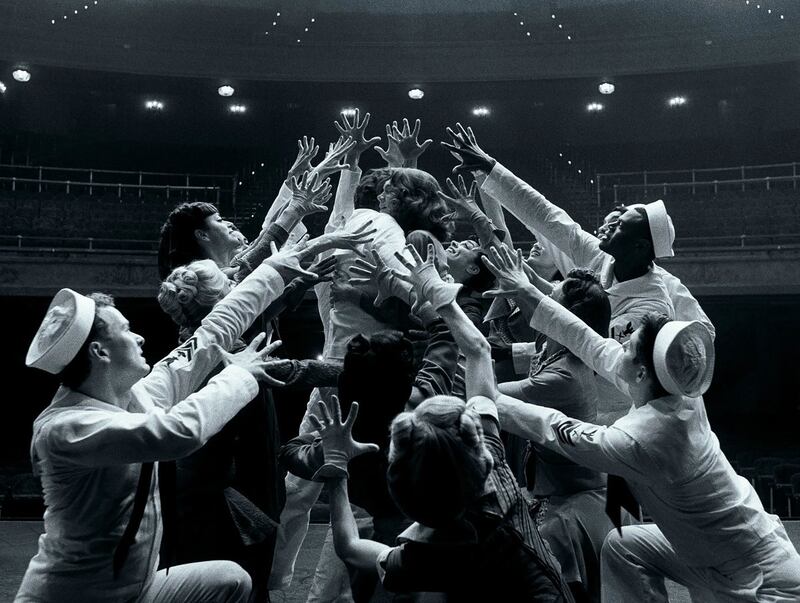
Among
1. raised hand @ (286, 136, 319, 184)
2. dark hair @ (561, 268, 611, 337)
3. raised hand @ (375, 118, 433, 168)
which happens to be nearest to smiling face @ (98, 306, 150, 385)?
dark hair @ (561, 268, 611, 337)

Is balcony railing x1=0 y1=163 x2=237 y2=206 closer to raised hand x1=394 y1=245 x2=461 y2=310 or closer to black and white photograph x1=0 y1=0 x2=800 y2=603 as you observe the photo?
black and white photograph x1=0 y1=0 x2=800 y2=603

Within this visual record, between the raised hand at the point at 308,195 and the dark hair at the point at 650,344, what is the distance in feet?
5.82

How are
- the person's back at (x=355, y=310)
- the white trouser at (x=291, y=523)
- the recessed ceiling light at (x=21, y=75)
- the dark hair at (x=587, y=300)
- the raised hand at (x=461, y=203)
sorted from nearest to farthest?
1. the dark hair at (x=587, y=300)
2. the person's back at (x=355, y=310)
3. the white trouser at (x=291, y=523)
4. the raised hand at (x=461, y=203)
5. the recessed ceiling light at (x=21, y=75)

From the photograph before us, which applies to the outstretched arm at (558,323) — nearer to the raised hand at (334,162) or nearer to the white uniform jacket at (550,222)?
the white uniform jacket at (550,222)

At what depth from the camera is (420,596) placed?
1.97m

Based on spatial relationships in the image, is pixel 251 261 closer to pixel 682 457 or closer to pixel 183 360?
pixel 183 360

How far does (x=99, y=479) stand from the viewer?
2.22 m

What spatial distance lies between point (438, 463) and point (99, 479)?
0.98 metres

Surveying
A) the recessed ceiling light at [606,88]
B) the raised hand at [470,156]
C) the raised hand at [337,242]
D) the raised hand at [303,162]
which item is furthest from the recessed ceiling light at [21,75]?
the raised hand at [337,242]

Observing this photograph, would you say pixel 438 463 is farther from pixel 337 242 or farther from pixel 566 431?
pixel 337 242

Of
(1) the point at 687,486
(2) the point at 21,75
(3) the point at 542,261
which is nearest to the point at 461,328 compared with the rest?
(1) the point at 687,486

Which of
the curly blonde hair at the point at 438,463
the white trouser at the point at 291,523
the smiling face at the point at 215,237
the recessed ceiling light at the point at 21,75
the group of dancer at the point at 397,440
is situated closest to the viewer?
the curly blonde hair at the point at 438,463

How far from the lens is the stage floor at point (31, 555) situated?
4367 mm

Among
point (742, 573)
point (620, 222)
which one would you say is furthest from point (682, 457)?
point (620, 222)
